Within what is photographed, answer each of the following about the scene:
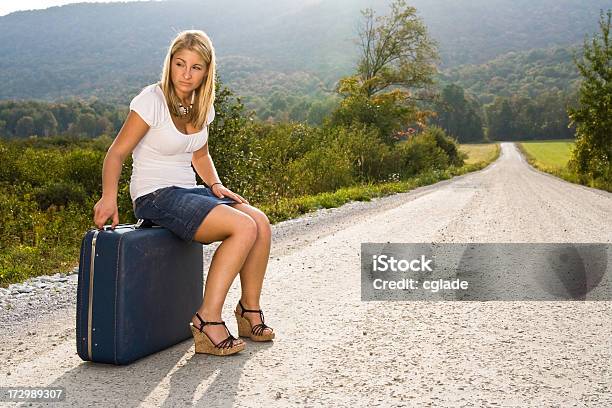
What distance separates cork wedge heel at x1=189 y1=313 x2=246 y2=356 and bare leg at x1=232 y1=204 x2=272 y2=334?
345 mm

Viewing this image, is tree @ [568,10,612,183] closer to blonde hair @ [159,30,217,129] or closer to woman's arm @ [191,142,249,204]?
woman's arm @ [191,142,249,204]

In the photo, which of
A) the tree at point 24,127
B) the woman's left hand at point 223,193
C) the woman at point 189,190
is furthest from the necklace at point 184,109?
the tree at point 24,127

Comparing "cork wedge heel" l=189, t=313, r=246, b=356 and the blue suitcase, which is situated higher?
the blue suitcase

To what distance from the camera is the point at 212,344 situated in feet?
13.4

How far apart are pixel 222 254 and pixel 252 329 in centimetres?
62

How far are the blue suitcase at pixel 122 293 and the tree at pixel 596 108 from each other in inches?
932

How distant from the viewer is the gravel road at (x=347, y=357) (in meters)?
3.39

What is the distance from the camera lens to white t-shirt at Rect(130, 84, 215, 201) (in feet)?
13.6

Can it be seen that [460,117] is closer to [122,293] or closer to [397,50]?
[397,50]

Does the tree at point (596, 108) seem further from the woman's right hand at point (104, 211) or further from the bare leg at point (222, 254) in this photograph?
the woman's right hand at point (104, 211)

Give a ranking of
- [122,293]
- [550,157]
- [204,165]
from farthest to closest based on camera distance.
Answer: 1. [550,157]
2. [204,165]
3. [122,293]

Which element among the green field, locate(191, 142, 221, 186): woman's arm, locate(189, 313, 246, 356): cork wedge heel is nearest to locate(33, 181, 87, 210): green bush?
locate(191, 142, 221, 186): woman's arm

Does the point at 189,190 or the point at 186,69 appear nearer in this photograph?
the point at 186,69

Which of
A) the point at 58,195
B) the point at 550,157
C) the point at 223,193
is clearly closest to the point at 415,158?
the point at 58,195
